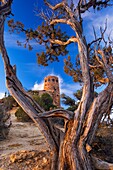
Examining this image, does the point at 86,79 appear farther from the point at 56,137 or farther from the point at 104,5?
the point at 104,5

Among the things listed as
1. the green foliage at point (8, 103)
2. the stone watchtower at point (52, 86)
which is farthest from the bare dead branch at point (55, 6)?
the stone watchtower at point (52, 86)

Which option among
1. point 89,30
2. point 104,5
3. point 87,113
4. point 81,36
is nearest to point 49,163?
point 87,113

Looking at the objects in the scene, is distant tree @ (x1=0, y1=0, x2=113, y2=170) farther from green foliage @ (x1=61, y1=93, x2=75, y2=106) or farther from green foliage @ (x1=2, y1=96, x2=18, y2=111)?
green foliage @ (x1=61, y1=93, x2=75, y2=106)

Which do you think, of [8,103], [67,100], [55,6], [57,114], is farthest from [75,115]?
[67,100]

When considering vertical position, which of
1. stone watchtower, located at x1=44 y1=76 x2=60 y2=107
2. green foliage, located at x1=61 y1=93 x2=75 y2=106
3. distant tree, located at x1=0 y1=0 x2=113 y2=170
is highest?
stone watchtower, located at x1=44 y1=76 x2=60 y2=107

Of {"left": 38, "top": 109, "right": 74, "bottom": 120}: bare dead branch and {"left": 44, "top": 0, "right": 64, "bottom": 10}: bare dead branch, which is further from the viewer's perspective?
{"left": 44, "top": 0, "right": 64, "bottom": 10}: bare dead branch

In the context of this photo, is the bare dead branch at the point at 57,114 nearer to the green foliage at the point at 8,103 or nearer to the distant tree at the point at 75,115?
the distant tree at the point at 75,115

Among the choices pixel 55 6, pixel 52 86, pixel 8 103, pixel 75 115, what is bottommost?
pixel 75 115

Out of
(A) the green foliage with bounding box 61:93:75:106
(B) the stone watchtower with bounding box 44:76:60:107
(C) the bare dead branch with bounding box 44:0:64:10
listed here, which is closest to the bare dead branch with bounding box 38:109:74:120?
(C) the bare dead branch with bounding box 44:0:64:10

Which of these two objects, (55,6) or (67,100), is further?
(67,100)

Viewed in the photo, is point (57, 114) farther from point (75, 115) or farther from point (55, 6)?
point (55, 6)

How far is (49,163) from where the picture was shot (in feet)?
16.8

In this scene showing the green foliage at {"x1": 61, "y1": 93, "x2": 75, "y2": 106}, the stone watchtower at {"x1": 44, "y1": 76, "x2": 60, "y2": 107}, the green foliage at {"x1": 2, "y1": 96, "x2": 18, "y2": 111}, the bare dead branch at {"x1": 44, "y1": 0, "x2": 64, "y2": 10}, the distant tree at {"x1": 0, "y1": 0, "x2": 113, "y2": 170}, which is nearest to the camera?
the distant tree at {"x1": 0, "y1": 0, "x2": 113, "y2": 170}

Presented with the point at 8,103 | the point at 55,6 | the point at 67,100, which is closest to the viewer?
the point at 55,6
